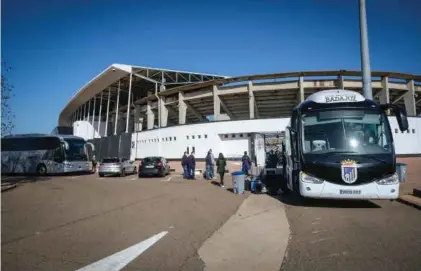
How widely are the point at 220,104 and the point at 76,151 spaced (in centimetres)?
1912

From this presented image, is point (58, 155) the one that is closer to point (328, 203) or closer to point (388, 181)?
point (328, 203)

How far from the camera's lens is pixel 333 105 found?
25.8ft

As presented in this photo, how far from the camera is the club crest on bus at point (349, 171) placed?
6.66 metres

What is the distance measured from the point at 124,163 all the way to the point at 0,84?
32.1ft

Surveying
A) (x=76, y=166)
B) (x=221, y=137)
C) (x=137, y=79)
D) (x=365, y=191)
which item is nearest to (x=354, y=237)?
(x=365, y=191)

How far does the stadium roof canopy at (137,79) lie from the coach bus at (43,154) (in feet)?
55.2

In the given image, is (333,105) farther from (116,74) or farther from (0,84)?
(116,74)

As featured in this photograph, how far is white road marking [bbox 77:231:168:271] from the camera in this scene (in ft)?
11.6

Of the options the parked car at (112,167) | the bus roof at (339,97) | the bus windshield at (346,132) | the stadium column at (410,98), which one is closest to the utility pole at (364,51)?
the bus roof at (339,97)

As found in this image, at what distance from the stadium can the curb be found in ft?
55.5

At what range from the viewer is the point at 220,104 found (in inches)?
1388

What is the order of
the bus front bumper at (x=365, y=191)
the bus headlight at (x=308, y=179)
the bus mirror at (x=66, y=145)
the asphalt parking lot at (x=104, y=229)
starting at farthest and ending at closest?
the bus mirror at (x=66, y=145)
the bus headlight at (x=308, y=179)
the bus front bumper at (x=365, y=191)
the asphalt parking lot at (x=104, y=229)

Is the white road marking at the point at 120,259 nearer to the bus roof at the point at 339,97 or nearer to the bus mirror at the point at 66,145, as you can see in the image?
the bus roof at the point at 339,97

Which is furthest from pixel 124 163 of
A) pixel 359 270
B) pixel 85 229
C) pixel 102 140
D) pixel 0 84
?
pixel 102 140
